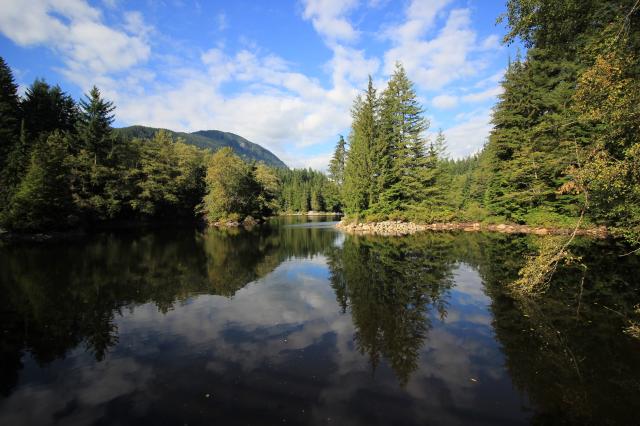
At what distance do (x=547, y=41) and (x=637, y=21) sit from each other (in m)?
2.24

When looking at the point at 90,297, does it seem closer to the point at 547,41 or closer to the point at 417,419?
the point at 417,419

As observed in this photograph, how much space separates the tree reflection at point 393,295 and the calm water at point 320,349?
78 millimetres

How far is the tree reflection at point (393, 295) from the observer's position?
7854mm

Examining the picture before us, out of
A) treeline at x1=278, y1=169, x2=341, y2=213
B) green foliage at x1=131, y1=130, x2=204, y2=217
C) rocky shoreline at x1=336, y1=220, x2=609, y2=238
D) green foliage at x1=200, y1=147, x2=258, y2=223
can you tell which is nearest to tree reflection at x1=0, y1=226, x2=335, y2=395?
rocky shoreline at x1=336, y1=220, x2=609, y2=238

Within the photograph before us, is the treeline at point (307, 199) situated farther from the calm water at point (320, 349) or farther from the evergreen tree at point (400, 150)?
the calm water at point (320, 349)

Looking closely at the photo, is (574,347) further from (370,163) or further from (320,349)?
(370,163)

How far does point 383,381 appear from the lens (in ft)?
20.8

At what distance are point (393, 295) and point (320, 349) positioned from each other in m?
4.91

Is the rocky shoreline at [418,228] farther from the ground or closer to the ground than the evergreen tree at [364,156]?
closer to the ground

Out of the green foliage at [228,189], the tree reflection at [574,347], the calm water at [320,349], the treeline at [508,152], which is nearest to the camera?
the tree reflection at [574,347]

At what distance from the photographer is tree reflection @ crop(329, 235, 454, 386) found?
309 inches

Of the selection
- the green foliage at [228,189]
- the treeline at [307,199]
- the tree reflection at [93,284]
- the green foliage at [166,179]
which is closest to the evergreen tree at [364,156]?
the tree reflection at [93,284]

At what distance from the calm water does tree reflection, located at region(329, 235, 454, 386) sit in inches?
3.1

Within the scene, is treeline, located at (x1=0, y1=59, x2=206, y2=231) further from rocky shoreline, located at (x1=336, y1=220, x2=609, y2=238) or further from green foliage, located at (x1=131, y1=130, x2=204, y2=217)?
rocky shoreline, located at (x1=336, y1=220, x2=609, y2=238)
